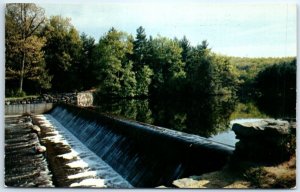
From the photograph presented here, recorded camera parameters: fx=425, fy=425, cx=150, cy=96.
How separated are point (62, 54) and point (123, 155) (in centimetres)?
152

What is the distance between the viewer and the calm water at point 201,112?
16.9ft

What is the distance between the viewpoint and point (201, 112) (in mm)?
6043

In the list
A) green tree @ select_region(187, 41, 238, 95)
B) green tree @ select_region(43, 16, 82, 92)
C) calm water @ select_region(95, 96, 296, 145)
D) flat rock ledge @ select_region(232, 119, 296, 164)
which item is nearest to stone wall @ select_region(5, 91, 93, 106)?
calm water @ select_region(95, 96, 296, 145)

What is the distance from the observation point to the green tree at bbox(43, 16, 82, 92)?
527 centimetres

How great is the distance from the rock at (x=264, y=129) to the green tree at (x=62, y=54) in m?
2.29

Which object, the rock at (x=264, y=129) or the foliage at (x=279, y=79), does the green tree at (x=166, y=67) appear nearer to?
the foliage at (x=279, y=79)

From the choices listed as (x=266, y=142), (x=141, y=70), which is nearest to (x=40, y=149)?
(x=141, y=70)

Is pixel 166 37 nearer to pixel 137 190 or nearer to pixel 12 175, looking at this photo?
pixel 137 190

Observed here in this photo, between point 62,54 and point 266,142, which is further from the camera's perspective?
point 62,54

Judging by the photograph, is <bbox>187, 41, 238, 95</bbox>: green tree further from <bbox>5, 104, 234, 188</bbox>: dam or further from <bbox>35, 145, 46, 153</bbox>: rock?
<bbox>35, 145, 46, 153</bbox>: rock

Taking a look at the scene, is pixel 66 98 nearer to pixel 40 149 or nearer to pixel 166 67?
pixel 40 149

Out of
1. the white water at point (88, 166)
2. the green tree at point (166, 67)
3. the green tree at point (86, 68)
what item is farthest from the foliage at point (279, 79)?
the green tree at point (86, 68)

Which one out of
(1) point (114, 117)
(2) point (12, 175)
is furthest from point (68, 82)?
(2) point (12, 175)

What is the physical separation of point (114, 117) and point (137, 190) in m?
2.11
